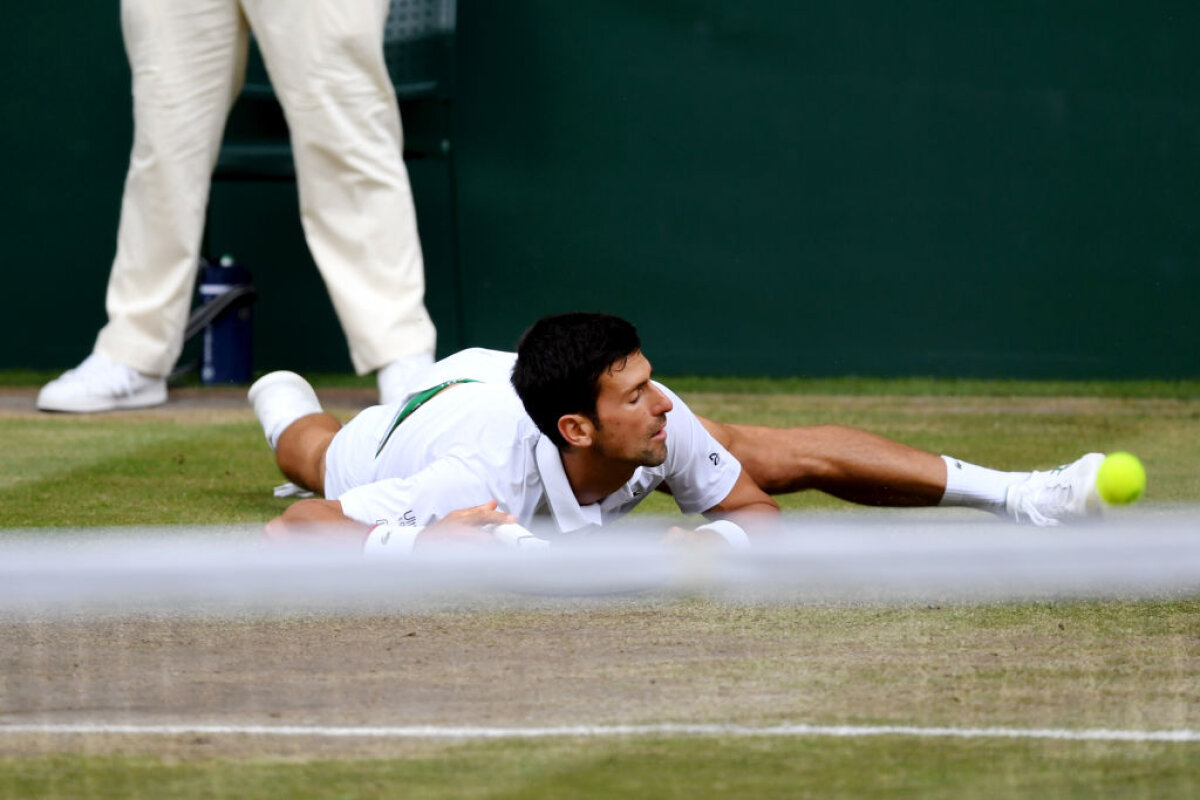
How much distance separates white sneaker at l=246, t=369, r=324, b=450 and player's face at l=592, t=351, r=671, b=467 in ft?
4.58

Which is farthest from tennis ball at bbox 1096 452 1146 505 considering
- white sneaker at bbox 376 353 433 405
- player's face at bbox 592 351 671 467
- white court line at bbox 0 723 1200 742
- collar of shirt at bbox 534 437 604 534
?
white sneaker at bbox 376 353 433 405

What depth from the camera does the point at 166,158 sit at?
598 centimetres

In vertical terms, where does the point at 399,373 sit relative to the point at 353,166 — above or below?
below

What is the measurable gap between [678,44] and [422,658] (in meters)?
4.49

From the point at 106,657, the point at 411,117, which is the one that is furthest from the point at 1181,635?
the point at 411,117

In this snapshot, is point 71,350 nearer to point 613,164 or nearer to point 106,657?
point 613,164

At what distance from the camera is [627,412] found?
11.2 feet

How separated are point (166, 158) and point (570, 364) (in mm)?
2931

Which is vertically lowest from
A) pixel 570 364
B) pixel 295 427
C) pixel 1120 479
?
pixel 295 427

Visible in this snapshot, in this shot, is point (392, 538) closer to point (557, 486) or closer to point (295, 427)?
point (557, 486)

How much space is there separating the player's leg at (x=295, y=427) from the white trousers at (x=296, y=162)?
0.95 m

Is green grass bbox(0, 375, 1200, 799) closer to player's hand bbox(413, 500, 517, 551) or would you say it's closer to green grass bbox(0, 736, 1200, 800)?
green grass bbox(0, 736, 1200, 800)

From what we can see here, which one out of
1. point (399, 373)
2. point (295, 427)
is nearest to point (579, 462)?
point (295, 427)

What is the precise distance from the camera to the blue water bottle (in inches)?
271
